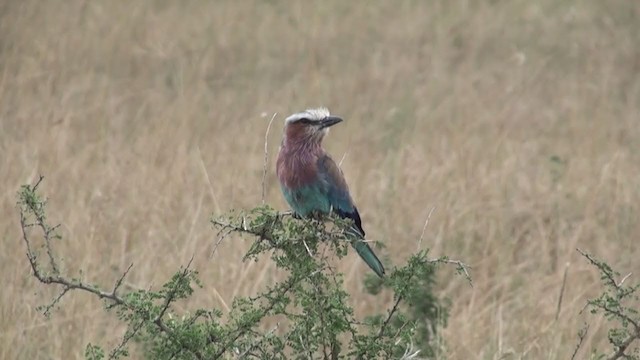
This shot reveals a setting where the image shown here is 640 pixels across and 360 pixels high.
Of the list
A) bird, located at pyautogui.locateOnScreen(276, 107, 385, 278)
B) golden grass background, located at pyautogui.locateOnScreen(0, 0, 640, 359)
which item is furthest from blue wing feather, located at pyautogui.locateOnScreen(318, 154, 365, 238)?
golden grass background, located at pyautogui.locateOnScreen(0, 0, 640, 359)

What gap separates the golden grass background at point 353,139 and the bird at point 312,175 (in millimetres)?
671

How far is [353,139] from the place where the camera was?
8.49 m

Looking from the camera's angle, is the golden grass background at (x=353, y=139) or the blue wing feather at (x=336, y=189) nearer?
the blue wing feather at (x=336, y=189)

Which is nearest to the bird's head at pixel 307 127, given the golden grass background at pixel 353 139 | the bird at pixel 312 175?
the bird at pixel 312 175

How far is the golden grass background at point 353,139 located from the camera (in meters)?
5.93

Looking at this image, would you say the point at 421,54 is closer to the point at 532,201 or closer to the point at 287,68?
the point at 287,68

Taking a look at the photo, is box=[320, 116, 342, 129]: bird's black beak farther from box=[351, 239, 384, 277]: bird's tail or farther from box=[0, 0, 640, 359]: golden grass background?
box=[0, 0, 640, 359]: golden grass background

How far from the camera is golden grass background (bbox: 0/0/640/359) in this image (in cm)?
593

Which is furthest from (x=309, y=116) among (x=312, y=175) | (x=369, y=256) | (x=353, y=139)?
(x=353, y=139)

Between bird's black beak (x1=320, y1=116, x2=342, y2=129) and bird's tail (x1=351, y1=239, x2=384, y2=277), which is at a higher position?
bird's black beak (x1=320, y1=116, x2=342, y2=129)

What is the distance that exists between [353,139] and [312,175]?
351 cm

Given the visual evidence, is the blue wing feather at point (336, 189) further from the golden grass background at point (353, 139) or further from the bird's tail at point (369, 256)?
the golden grass background at point (353, 139)

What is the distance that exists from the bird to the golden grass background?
2.20 ft

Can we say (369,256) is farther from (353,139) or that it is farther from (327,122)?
(353,139)
